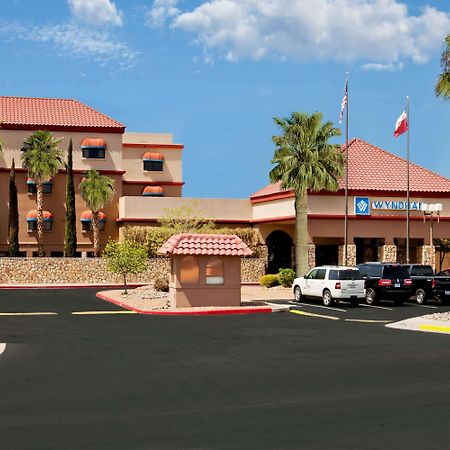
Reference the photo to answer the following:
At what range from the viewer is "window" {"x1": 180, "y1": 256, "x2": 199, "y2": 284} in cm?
3173

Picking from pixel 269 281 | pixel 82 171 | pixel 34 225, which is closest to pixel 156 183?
pixel 82 171

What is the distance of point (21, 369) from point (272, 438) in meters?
7.77

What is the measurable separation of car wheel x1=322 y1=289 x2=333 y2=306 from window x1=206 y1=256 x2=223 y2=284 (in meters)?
5.49

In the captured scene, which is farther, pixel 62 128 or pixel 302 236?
pixel 62 128

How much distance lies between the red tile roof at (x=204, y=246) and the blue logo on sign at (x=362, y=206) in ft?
69.1

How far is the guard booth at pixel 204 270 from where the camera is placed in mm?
31500

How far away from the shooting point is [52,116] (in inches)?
2574

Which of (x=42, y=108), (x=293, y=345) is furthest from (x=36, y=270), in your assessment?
(x=293, y=345)

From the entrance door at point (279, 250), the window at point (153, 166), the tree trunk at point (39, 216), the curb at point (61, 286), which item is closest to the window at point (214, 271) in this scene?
the curb at point (61, 286)

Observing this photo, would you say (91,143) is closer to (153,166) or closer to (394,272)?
(153,166)

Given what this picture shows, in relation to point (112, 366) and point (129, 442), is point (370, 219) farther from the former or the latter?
point (129, 442)

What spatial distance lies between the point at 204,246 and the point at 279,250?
97.0ft

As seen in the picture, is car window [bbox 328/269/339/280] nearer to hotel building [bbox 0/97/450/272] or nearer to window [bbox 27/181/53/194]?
hotel building [bbox 0/97/450/272]

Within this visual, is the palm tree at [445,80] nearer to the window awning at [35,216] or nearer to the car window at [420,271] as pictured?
the car window at [420,271]
